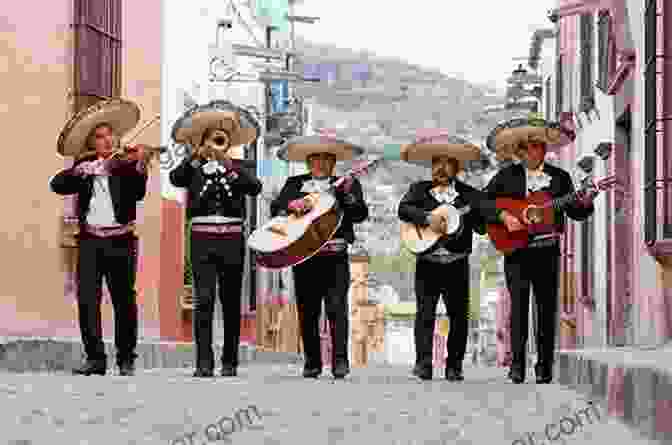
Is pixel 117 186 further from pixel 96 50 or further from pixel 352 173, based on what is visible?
pixel 96 50

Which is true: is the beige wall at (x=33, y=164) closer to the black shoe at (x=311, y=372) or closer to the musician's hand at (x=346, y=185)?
the black shoe at (x=311, y=372)

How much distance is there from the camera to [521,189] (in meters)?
12.5

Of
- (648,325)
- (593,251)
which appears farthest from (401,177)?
(648,325)

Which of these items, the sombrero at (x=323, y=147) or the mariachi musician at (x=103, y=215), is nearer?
the mariachi musician at (x=103, y=215)

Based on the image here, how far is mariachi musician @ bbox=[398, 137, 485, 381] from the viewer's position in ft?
42.1

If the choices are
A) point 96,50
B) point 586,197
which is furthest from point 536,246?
point 96,50

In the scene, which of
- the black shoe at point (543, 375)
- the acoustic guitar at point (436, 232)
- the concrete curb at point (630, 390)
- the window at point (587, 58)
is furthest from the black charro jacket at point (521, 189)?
the window at point (587, 58)

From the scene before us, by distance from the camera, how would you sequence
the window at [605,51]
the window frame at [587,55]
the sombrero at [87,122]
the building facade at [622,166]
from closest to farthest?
the sombrero at [87,122] < the building facade at [622,166] < the window at [605,51] < the window frame at [587,55]

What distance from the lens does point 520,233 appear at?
12.4 meters

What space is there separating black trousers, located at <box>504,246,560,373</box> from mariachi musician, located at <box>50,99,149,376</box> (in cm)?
262

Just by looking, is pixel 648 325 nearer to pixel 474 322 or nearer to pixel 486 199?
pixel 486 199

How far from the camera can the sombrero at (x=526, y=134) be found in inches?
499

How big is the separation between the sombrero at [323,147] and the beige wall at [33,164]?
18.0ft

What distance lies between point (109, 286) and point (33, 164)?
5.99 m
